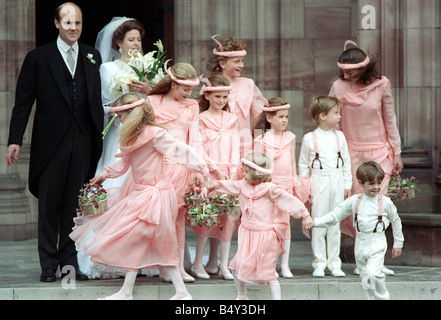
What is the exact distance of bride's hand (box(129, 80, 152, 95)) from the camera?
9.85m

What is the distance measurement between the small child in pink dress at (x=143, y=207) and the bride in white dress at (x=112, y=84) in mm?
594

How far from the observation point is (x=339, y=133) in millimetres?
10102

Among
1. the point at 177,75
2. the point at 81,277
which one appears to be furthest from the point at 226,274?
the point at 177,75

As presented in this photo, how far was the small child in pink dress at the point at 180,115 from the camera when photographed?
960cm

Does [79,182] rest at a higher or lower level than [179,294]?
higher

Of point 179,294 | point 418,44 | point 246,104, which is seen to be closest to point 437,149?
point 418,44

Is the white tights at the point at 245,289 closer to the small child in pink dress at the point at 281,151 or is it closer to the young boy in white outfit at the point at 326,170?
the small child in pink dress at the point at 281,151

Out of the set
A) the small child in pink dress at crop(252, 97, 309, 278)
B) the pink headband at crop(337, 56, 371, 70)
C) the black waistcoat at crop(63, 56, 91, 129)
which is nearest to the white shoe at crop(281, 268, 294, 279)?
the small child in pink dress at crop(252, 97, 309, 278)

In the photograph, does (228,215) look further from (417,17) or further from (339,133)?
(417,17)

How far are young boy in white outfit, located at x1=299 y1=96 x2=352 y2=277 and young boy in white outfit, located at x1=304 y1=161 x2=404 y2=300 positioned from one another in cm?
107

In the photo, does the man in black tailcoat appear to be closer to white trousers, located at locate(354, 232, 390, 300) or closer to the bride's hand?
the bride's hand

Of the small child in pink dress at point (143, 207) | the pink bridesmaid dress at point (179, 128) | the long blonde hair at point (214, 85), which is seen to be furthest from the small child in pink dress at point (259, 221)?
the long blonde hair at point (214, 85)

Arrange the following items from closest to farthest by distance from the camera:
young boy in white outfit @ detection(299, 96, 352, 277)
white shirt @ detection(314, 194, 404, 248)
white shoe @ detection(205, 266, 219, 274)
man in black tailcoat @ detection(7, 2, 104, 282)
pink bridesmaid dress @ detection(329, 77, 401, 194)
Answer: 1. white shirt @ detection(314, 194, 404, 248)
2. man in black tailcoat @ detection(7, 2, 104, 282)
3. young boy in white outfit @ detection(299, 96, 352, 277)
4. white shoe @ detection(205, 266, 219, 274)
5. pink bridesmaid dress @ detection(329, 77, 401, 194)

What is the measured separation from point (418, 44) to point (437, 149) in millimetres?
1069
